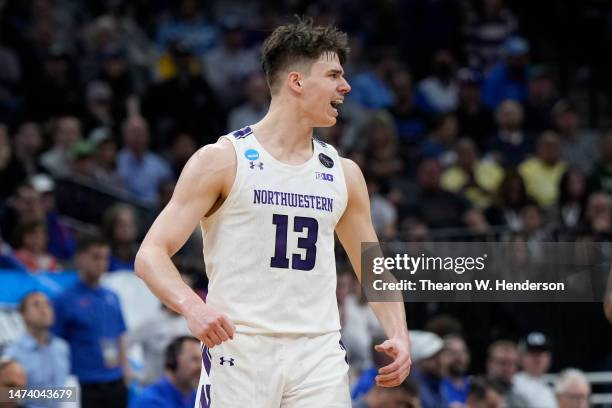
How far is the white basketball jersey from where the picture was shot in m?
5.84

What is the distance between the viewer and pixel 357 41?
59.9 ft

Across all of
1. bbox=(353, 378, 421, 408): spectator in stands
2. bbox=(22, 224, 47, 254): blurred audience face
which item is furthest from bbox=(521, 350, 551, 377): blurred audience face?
bbox=(22, 224, 47, 254): blurred audience face

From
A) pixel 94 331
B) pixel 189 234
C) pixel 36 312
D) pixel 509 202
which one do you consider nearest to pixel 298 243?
pixel 189 234

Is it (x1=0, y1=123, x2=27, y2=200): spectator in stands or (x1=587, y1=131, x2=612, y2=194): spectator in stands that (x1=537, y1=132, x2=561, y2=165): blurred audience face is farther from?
(x1=0, y1=123, x2=27, y2=200): spectator in stands

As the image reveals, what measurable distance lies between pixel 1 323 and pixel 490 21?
403 inches

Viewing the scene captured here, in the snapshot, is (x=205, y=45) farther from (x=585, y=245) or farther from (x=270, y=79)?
(x=270, y=79)

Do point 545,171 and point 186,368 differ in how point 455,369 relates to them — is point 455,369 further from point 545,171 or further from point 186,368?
point 545,171

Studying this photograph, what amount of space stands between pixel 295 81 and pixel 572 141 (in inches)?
457

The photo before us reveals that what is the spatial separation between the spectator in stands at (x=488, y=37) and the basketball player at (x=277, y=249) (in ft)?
40.8

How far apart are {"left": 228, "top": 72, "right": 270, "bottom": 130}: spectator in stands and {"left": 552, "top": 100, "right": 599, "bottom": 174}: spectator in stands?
4.21 metres

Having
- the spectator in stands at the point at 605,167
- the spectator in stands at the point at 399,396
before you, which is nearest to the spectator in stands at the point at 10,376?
the spectator in stands at the point at 399,396

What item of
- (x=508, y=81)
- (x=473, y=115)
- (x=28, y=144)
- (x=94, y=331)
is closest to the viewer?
(x=94, y=331)

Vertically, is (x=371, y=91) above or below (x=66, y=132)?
above

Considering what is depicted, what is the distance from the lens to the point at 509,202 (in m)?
14.6
